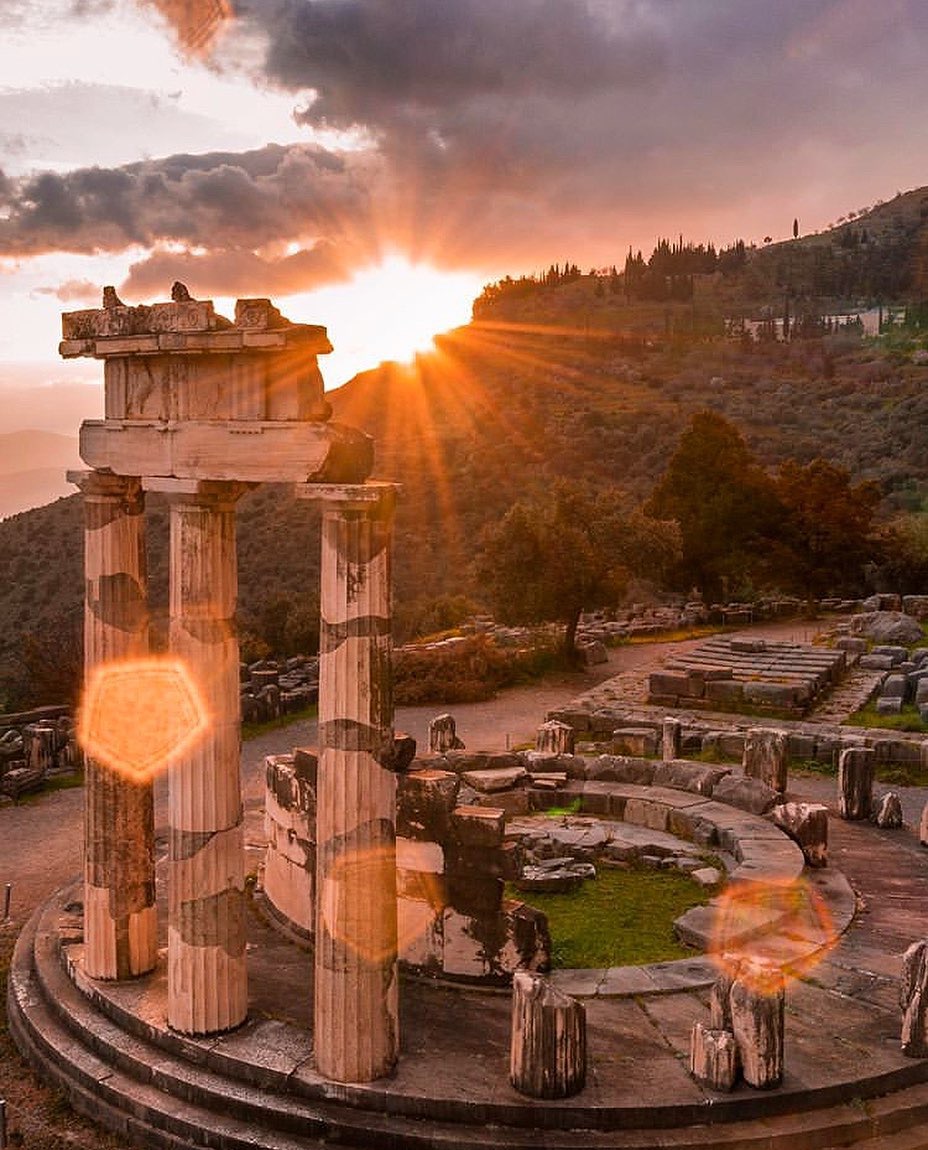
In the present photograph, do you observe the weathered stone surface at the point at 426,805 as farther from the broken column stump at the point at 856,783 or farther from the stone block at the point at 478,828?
the broken column stump at the point at 856,783

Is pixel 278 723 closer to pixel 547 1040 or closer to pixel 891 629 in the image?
pixel 547 1040

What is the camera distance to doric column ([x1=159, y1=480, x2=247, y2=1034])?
27.7 feet

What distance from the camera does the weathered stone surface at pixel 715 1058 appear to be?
795 centimetres

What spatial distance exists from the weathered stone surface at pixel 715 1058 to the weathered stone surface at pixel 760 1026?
9 cm

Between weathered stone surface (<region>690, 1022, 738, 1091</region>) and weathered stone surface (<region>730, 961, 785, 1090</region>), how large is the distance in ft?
0.31

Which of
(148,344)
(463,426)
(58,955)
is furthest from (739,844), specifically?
(463,426)

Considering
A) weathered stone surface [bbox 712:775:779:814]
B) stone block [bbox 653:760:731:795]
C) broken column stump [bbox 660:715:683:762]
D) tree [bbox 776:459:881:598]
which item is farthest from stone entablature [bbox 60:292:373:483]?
tree [bbox 776:459:881:598]

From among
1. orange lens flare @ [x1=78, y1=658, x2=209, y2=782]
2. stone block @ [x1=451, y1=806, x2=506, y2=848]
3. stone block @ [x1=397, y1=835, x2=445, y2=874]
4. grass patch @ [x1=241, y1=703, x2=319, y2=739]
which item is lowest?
grass patch @ [x1=241, y1=703, x2=319, y2=739]

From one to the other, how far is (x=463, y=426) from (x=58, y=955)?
225ft

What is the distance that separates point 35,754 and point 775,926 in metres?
14.4

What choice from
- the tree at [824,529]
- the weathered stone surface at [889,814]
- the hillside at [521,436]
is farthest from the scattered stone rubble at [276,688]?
the tree at [824,529]

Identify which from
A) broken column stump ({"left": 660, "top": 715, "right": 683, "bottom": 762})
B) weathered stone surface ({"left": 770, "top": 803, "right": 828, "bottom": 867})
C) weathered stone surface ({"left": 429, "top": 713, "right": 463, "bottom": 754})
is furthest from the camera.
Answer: broken column stump ({"left": 660, "top": 715, "right": 683, "bottom": 762})

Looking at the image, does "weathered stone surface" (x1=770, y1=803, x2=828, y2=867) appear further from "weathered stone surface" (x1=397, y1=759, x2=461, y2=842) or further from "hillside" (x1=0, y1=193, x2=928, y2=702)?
"hillside" (x1=0, y1=193, x2=928, y2=702)

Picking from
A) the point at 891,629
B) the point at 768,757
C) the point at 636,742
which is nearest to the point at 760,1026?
the point at 768,757
